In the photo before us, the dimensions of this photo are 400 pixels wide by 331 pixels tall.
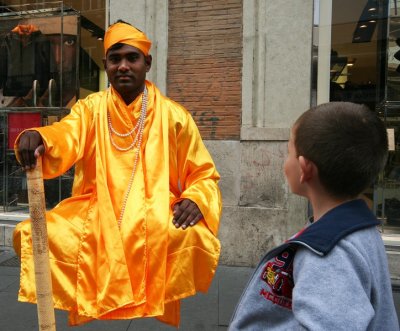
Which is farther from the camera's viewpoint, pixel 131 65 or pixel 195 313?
pixel 195 313

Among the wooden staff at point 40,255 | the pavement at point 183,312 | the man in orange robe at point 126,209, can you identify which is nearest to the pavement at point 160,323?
the pavement at point 183,312

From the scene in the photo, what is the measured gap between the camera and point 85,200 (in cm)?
250

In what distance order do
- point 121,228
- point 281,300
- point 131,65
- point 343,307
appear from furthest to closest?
point 131,65
point 121,228
point 281,300
point 343,307

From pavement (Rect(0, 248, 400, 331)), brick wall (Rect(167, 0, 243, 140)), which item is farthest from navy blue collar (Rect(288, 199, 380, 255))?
brick wall (Rect(167, 0, 243, 140))

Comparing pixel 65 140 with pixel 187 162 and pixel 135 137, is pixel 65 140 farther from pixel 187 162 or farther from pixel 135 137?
pixel 187 162

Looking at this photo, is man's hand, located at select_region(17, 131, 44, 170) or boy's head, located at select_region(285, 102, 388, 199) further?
man's hand, located at select_region(17, 131, 44, 170)

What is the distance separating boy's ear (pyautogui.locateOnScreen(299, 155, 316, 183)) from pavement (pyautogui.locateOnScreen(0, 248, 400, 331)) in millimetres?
2496

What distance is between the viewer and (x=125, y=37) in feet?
7.99

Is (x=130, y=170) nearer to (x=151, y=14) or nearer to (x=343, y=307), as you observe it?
(x=343, y=307)

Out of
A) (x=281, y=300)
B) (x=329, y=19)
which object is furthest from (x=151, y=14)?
(x=281, y=300)

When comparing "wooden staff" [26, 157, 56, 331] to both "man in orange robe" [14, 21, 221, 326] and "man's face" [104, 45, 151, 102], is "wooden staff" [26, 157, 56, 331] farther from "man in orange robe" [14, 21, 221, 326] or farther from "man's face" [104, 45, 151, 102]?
"man's face" [104, 45, 151, 102]

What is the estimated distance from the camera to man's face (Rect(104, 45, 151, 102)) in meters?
2.44

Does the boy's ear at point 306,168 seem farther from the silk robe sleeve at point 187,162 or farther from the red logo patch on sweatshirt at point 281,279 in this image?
the silk robe sleeve at point 187,162

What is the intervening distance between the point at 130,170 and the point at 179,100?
9.70 ft
